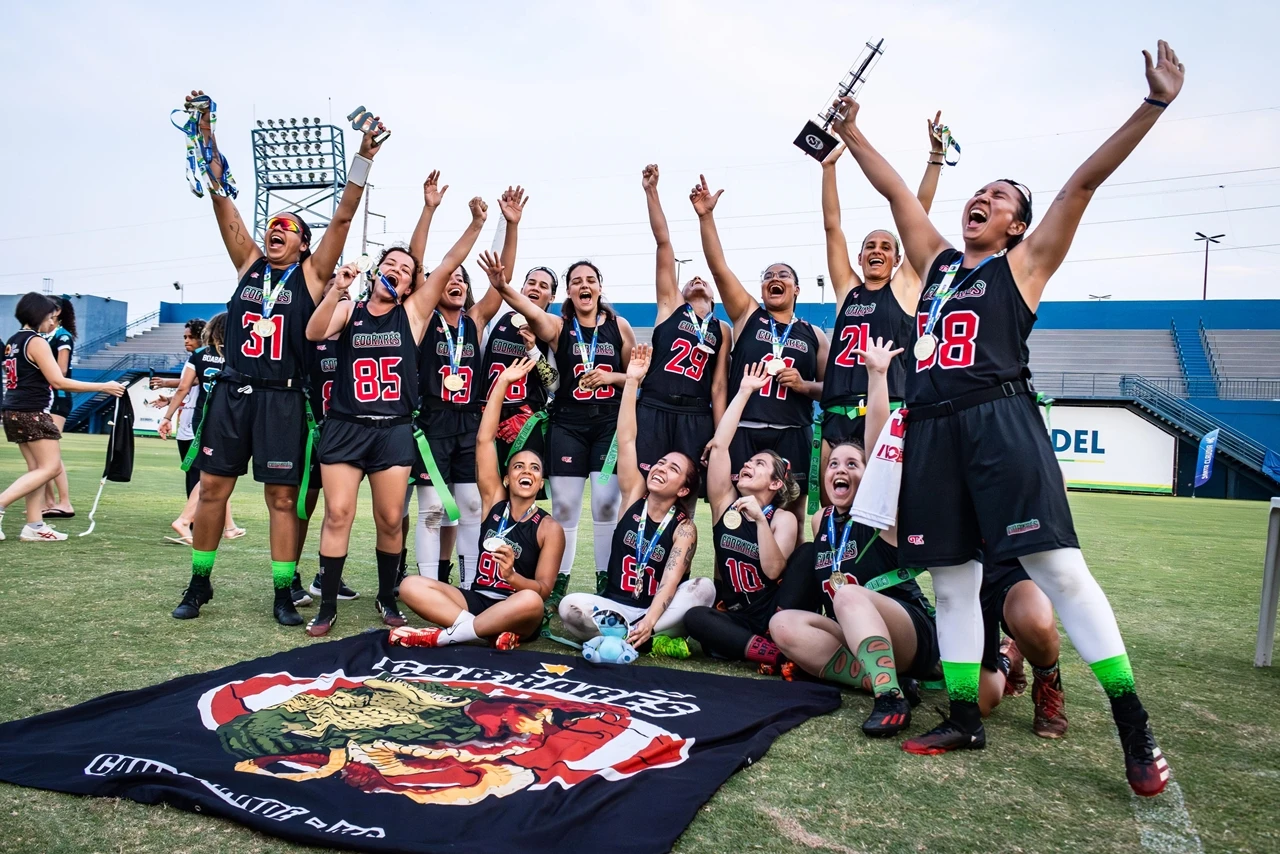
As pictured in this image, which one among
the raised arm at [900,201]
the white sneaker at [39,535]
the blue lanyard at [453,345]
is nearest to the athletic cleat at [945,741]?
the raised arm at [900,201]

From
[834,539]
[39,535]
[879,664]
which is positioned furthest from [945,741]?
[39,535]

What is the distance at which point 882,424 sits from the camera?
166 inches

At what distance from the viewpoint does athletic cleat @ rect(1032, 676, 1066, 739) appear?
3.87 metres

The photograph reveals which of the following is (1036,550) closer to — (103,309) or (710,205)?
(710,205)

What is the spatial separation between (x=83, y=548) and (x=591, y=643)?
518 cm

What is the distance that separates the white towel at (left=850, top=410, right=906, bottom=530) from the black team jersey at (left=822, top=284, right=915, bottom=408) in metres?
1.82

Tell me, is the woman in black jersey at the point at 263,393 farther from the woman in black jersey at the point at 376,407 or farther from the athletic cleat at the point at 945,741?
the athletic cleat at the point at 945,741

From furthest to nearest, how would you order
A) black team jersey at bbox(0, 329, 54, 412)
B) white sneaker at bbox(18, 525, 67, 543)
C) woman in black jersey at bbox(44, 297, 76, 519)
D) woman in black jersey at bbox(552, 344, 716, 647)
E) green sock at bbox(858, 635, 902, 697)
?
woman in black jersey at bbox(44, 297, 76, 519) → black team jersey at bbox(0, 329, 54, 412) → white sneaker at bbox(18, 525, 67, 543) → woman in black jersey at bbox(552, 344, 716, 647) → green sock at bbox(858, 635, 902, 697)

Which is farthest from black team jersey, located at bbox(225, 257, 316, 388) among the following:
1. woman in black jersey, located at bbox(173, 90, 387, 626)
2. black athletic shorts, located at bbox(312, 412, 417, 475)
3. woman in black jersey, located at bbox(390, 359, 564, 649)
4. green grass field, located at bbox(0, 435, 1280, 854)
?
green grass field, located at bbox(0, 435, 1280, 854)

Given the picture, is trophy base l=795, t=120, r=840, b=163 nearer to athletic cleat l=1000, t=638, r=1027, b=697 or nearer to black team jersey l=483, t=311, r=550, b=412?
black team jersey l=483, t=311, r=550, b=412

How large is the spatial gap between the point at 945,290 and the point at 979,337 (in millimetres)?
272

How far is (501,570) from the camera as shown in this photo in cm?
515

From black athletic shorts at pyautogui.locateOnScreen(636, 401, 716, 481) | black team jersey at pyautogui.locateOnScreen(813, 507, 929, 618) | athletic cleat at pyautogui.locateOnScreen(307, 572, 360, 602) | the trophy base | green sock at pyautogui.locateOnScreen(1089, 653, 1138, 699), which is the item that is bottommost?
athletic cleat at pyautogui.locateOnScreen(307, 572, 360, 602)

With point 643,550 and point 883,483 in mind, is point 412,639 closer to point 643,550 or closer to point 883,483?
point 643,550
